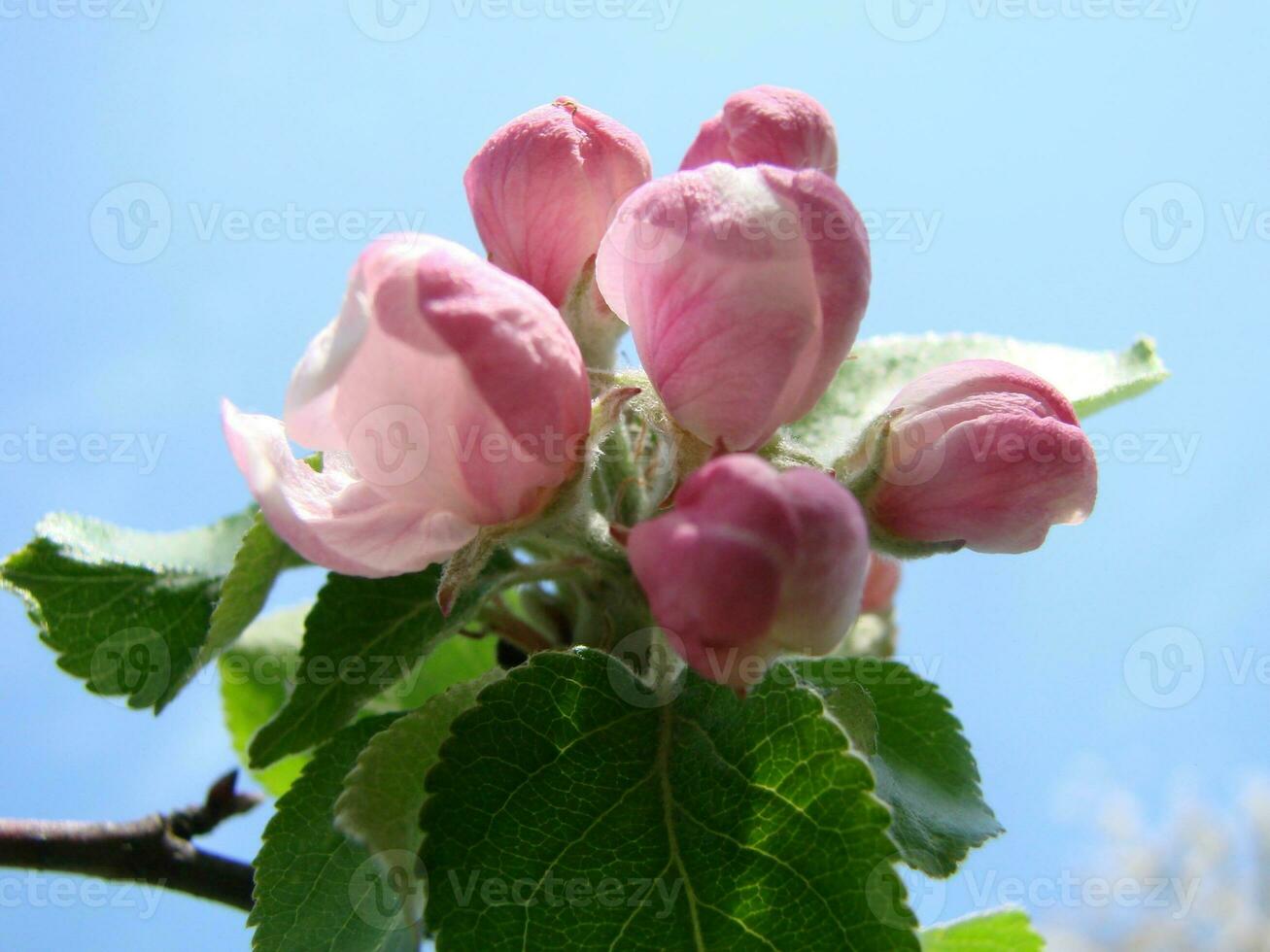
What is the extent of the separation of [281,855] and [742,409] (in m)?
0.56

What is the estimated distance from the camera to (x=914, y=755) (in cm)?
110

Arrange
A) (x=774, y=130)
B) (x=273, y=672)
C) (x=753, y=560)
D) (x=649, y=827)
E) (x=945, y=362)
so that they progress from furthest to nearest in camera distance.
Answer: (x=273, y=672) → (x=945, y=362) → (x=774, y=130) → (x=649, y=827) → (x=753, y=560)

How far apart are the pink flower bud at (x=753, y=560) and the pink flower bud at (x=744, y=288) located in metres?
0.09

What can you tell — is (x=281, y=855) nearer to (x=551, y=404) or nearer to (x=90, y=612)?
(x=90, y=612)

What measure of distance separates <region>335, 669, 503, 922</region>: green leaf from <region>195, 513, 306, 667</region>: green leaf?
0.22 meters

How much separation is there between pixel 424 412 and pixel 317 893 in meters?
0.47

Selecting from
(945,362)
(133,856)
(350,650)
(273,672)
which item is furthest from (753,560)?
(273,672)

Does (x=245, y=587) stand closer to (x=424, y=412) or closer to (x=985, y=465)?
(x=424, y=412)

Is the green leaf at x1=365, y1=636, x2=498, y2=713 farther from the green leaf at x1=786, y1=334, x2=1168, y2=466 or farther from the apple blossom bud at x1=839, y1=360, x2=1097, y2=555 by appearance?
the apple blossom bud at x1=839, y1=360, x2=1097, y2=555

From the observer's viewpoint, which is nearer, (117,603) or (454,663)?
(117,603)

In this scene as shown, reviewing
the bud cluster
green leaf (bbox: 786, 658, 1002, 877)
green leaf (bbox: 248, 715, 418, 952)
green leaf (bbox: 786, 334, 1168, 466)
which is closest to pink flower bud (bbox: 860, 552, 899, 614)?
green leaf (bbox: 786, 334, 1168, 466)

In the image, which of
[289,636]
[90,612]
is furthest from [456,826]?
[289,636]

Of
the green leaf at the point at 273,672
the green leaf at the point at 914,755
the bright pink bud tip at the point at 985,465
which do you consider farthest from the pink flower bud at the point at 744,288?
the green leaf at the point at 273,672

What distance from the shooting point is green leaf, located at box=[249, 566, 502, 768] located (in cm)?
100
